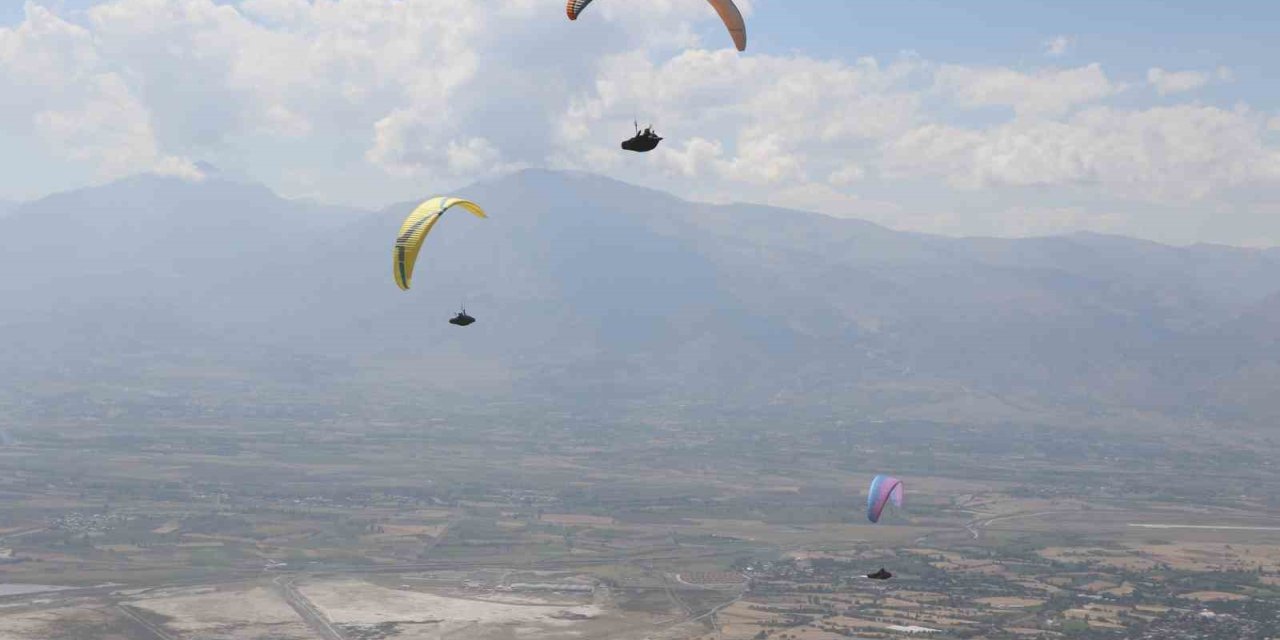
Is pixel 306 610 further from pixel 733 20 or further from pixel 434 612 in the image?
pixel 733 20

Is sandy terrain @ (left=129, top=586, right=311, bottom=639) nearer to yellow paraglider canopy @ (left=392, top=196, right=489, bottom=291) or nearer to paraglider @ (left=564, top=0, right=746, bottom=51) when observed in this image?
yellow paraglider canopy @ (left=392, top=196, right=489, bottom=291)

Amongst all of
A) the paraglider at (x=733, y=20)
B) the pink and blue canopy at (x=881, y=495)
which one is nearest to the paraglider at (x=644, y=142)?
the paraglider at (x=733, y=20)

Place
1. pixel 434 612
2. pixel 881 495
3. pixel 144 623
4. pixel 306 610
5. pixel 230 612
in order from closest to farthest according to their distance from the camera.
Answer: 1. pixel 881 495
2. pixel 144 623
3. pixel 230 612
4. pixel 434 612
5. pixel 306 610

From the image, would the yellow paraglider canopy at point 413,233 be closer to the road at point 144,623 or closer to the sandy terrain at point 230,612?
the sandy terrain at point 230,612

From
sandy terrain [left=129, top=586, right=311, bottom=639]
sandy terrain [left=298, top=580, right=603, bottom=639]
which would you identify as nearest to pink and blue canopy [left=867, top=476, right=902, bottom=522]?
sandy terrain [left=298, top=580, right=603, bottom=639]

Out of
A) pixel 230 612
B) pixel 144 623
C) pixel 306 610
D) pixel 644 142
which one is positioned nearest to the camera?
pixel 644 142

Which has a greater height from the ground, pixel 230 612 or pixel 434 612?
pixel 434 612

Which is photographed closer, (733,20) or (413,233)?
(733,20)

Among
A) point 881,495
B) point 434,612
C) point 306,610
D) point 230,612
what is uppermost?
point 881,495

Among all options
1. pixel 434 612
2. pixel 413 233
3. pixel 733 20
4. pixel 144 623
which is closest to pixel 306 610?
pixel 434 612
